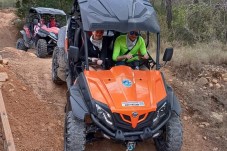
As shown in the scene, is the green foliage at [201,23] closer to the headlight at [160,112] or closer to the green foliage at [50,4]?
the headlight at [160,112]

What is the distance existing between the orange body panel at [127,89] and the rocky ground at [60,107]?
966mm

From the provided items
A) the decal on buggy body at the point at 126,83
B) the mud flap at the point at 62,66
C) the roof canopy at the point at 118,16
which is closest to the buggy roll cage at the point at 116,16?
the roof canopy at the point at 118,16

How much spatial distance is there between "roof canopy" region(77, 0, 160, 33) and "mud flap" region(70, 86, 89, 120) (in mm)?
958

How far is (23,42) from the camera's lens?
14945 mm

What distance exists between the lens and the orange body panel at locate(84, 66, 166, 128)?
15.0 ft

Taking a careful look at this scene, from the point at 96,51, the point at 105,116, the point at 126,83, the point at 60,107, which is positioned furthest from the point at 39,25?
the point at 105,116

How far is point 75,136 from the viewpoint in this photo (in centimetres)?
462

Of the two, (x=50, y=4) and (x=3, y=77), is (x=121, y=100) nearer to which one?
(x=3, y=77)

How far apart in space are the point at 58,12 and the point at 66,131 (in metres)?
9.16

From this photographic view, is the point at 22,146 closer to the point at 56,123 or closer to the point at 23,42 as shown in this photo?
the point at 56,123

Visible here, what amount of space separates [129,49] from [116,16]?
2.45 ft

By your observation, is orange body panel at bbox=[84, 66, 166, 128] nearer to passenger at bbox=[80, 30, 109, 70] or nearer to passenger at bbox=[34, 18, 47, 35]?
passenger at bbox=[80, 30, 109, 70]

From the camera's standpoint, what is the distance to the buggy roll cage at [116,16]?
5.22 metres

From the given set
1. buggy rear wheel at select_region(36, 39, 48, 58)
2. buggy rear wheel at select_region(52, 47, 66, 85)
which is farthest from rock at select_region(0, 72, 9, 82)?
buggy rear wheel at select_region(36, 39, 48, 58)
